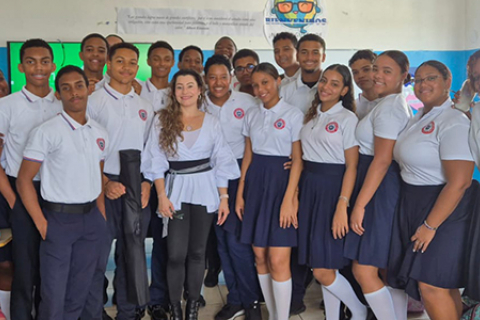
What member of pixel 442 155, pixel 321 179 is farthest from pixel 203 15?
pixel 442 155

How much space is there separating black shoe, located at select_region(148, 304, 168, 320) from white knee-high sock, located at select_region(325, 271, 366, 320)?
1.06m

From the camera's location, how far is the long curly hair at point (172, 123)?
262 centimetres

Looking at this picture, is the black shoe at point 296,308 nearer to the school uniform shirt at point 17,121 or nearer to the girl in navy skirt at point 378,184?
the girl in navy skirt at point 378,184

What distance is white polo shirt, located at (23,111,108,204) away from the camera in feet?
7.32

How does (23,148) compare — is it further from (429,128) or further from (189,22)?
(189,22)

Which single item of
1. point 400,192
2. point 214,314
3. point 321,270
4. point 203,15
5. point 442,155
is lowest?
point 214,314

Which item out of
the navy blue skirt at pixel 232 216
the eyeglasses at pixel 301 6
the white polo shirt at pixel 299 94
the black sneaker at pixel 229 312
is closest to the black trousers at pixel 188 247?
the navy blue skirt at pixel 232 216

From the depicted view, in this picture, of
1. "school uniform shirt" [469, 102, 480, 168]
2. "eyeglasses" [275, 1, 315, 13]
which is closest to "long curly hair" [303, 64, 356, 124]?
"school uniform shirt" [469, 102, 480, 168]

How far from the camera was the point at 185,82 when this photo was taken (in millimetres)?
2646

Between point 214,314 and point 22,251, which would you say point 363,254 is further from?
point 22,251

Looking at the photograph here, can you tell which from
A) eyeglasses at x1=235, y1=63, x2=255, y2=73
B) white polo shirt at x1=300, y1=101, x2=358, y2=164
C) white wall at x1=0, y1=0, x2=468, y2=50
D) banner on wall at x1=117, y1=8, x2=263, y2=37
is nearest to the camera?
white polo shirt at x1=300, y1=101, x2=358, y2=164

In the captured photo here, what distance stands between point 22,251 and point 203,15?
408cm

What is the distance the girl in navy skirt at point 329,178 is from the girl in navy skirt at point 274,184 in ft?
0.24

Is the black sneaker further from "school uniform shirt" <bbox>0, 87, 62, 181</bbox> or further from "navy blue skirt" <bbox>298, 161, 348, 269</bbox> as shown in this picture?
"school uniform shirt" <bbox>0, 87, 62, 181</bbox>
